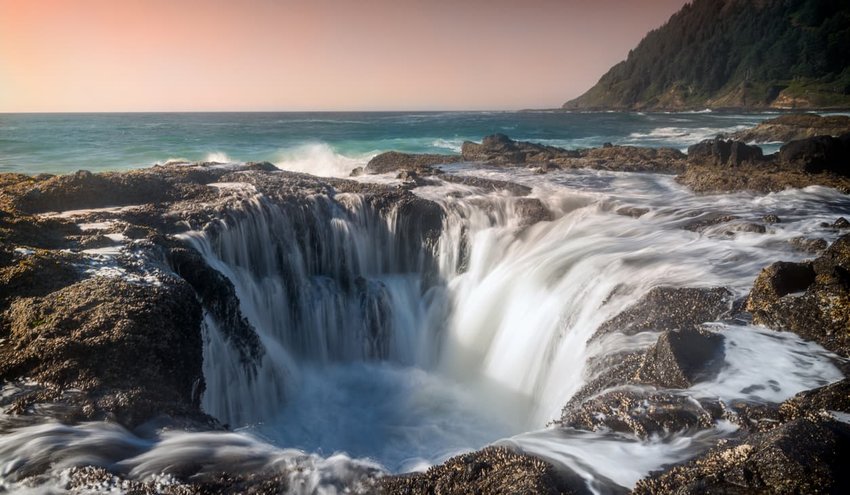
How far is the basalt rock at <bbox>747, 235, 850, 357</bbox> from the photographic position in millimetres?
5344

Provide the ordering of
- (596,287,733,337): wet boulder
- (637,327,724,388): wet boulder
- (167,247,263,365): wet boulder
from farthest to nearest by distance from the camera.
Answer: (167,247,263,365): wet boulder, (596,287,733,337): wet boulder, (637,327,724,388): wet boulder

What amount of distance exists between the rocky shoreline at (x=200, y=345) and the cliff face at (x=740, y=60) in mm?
83873

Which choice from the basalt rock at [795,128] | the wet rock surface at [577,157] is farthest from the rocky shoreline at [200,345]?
the basalt rock at [795,128]

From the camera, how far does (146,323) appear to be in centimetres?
511

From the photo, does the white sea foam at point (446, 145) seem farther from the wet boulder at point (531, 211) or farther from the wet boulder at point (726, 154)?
the wet boulder at point (531, 211)

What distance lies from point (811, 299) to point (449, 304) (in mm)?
6583

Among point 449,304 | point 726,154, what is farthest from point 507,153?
point 449,304

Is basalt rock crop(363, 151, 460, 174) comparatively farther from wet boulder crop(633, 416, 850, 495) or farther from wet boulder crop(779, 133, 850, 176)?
wet boulder crop(633, 416, 850, 495)

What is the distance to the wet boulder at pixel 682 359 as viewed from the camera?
489cm

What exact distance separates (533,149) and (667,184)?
794 cm

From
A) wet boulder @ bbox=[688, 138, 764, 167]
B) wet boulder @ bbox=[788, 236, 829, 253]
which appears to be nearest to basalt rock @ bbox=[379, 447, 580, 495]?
wet boulder @ bbox=[788, 236, 829, 253]

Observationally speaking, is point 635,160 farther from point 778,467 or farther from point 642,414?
point 778,467

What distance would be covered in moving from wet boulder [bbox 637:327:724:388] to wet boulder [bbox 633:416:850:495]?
1.45 m

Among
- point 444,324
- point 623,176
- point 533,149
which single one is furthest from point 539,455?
point 533,149
